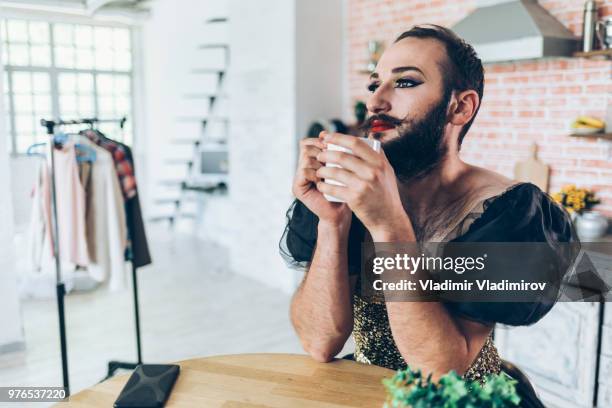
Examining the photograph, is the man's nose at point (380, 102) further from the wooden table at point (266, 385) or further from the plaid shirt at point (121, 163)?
the plaid shirt at point (121, 163)

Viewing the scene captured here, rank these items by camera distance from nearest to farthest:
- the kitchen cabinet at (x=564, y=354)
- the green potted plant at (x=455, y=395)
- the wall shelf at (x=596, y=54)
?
the green potted plant at (x=455, y=395), the kitchen cabinet at (x=564, y=354), the wall shelf at (x=596, y=54)

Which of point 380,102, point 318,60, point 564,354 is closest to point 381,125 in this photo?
point 380,102

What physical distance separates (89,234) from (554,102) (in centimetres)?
274

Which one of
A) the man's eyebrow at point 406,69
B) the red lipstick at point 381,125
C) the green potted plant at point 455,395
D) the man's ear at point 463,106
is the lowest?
the green potted plant at point 455,395

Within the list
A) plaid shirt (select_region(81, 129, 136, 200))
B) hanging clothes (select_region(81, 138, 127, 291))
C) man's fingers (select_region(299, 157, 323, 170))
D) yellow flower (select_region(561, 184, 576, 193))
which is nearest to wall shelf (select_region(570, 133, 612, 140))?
yellow flower (select_region(561, 184, 576, 193))

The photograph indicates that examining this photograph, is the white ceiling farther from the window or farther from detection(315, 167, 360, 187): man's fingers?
detection(315, 167, 360, 187): man's fingers

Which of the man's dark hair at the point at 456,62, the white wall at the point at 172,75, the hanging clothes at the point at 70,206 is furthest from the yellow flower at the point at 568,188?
the white wall at the point at 172,75

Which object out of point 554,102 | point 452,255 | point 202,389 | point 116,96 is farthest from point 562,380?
point 116,96

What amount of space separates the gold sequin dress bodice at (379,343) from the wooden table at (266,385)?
6 cm

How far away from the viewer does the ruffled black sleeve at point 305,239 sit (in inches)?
53.6

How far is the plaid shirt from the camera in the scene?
9.88 feet

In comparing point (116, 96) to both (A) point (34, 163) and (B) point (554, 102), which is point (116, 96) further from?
(B) point (554, 102)

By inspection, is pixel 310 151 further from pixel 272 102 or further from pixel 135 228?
pixel 272 102

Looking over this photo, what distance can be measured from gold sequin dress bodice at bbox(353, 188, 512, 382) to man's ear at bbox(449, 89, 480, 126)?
26 cm
